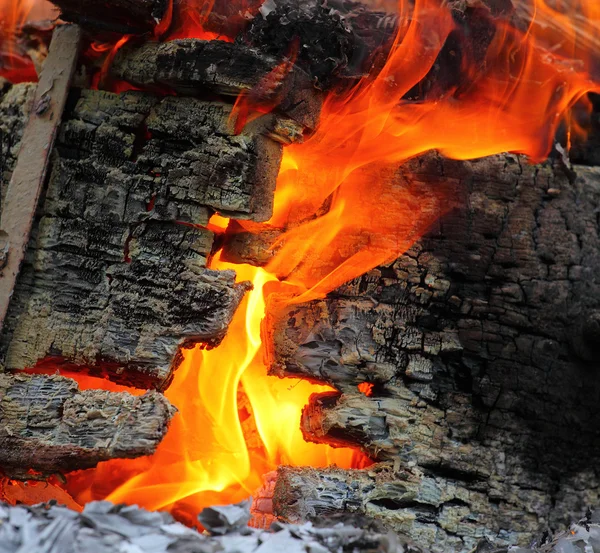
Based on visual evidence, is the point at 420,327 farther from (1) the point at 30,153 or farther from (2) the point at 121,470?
(1) the point at 30,153

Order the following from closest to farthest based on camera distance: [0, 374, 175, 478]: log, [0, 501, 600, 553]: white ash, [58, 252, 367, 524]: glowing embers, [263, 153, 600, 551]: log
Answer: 1. [0, 501, 600, 553]: white ash
2. [0, 374, 175, 478]: log
3. [263, 153, 600, 551]: log
4. [58, 252, 367, 524]: glowing embers

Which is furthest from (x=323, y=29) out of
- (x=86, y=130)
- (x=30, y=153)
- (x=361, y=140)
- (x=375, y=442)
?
(x=375, y=442)

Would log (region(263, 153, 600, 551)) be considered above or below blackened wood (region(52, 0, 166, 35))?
below

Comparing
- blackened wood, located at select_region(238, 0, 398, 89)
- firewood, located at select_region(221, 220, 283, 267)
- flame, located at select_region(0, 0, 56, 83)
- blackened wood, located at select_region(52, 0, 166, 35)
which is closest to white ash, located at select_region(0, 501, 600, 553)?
firewood, located at select_region(221, 220, 283, 267)

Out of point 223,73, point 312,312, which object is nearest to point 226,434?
point 312,312

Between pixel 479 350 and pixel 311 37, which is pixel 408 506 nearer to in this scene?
pixel 479 350

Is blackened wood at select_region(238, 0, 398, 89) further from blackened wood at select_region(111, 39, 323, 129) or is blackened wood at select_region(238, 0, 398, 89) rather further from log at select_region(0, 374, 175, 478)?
log at select_region(0, 374, 175, 478)

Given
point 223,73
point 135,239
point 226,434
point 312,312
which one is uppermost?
point 223,73

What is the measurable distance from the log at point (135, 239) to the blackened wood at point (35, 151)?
49mm

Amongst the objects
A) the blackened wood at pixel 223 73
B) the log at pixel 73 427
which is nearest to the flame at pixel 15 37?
the blackened wood at pixel 223 73

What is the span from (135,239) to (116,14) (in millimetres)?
904

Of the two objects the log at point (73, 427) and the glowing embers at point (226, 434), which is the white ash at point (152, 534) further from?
the glowing embers at point (226, 434)

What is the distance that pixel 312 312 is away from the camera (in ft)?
9.16

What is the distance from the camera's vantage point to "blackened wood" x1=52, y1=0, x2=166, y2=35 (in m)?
2.52
